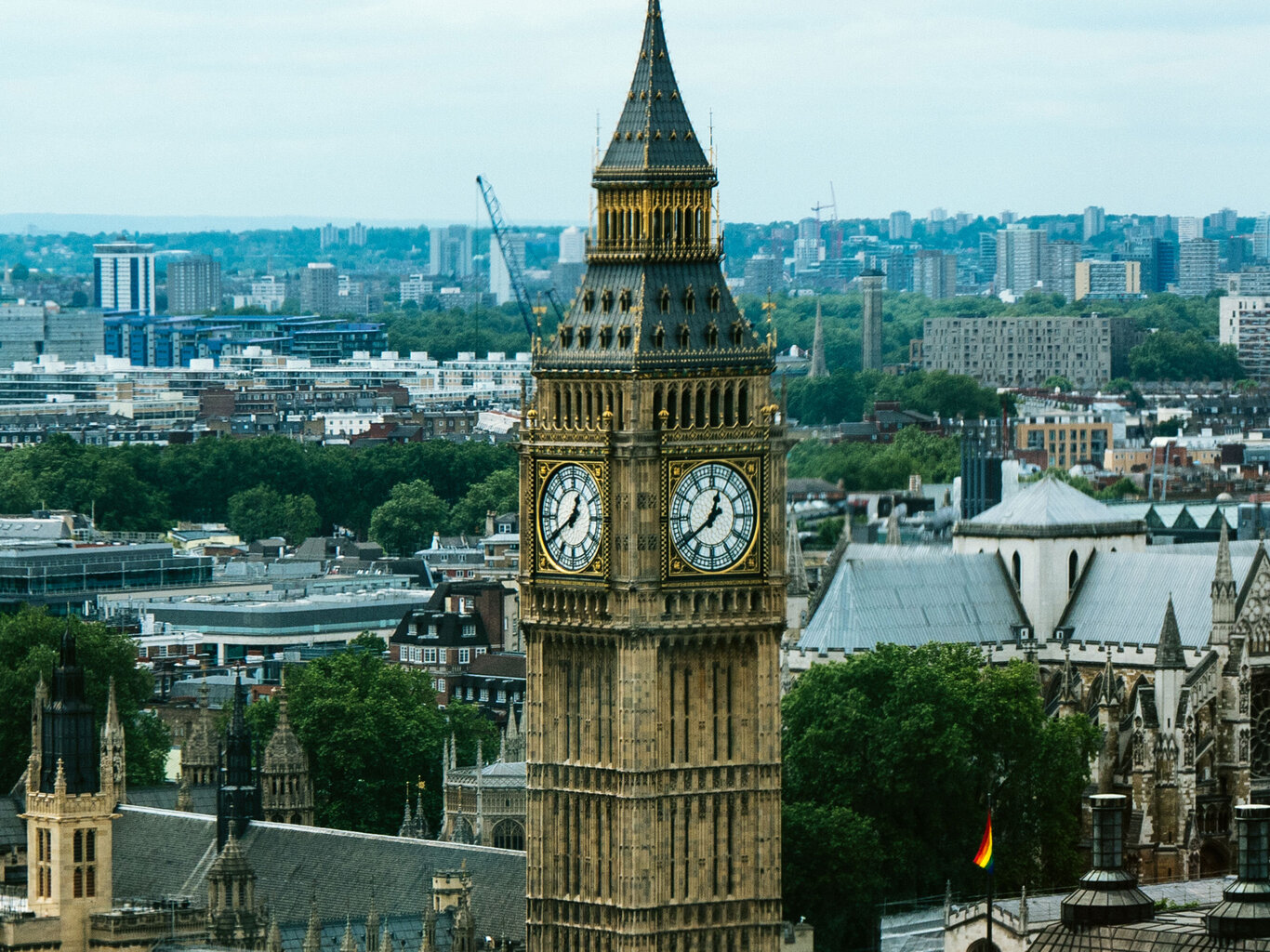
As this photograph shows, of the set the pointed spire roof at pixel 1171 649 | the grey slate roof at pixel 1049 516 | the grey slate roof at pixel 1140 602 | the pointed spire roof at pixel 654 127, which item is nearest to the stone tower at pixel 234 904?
the pointed spire roof at pixel 654 127

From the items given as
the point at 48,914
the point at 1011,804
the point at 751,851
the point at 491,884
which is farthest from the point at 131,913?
the point at 1011,804

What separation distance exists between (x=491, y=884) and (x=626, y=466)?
22.4 m

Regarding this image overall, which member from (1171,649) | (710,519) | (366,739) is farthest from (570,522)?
(366,739)

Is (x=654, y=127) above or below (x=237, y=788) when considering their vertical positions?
above

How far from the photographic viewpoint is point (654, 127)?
290ft

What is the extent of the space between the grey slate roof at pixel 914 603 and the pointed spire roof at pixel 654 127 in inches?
2134

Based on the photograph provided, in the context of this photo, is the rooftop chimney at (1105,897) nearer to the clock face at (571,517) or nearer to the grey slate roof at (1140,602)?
the clock face at (571,517)

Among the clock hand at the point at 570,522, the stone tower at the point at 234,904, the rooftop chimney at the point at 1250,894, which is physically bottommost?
the stone tower at the point at 234,904

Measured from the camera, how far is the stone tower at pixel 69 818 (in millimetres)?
96438

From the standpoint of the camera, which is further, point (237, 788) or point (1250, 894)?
point (237, 788)

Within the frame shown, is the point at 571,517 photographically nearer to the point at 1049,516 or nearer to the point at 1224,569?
the point at 1224,569

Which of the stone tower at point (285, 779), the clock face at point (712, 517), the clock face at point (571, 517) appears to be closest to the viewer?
the clock face at point (712, 517)

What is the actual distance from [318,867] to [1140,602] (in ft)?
137

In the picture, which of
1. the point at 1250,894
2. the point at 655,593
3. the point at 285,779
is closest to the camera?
the point at 1250,894
